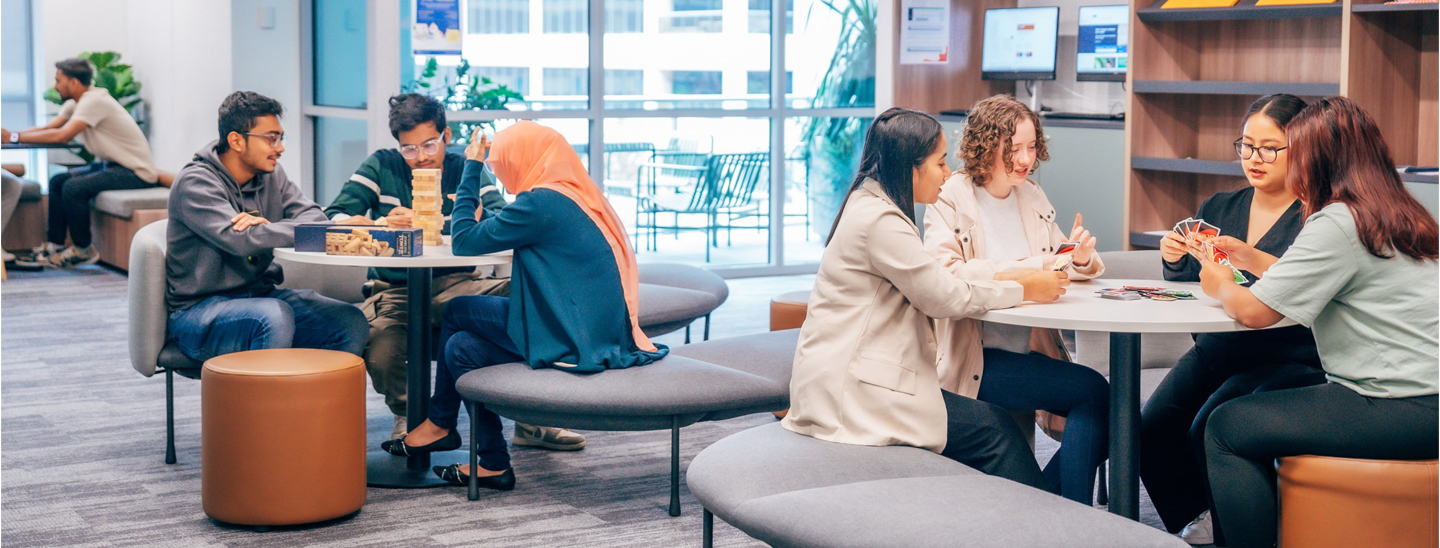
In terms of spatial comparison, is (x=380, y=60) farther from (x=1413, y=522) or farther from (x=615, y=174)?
(x=1413, y=522)

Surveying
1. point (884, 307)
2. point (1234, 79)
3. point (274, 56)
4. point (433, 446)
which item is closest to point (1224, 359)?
point (884, 307)

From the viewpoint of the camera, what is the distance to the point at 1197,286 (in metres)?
3.21

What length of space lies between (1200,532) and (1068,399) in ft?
1.91

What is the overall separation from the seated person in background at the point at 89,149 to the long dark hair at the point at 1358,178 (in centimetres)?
744

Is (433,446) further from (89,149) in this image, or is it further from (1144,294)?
(89,149)

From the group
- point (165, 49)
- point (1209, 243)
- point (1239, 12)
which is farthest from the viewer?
point (165, 49)

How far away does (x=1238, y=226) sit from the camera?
10.6 feet

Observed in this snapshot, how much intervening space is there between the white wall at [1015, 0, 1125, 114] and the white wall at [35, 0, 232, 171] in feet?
15.8

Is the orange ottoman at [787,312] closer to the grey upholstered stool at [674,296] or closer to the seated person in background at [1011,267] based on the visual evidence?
the grey upholstered stool at [674,296]

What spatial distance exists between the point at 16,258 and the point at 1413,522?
26.6 ft

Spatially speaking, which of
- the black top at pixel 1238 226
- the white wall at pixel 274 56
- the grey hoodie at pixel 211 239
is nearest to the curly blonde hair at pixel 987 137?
the black top at pixel 1238 226

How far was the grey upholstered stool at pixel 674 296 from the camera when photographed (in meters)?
4.45

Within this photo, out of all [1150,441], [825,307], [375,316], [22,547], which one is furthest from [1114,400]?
[22,547]

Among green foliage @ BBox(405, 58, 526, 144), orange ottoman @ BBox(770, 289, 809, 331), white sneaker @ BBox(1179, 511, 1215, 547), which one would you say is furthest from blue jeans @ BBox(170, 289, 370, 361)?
green foliage @ BBox(405, 58, 526, 144)
